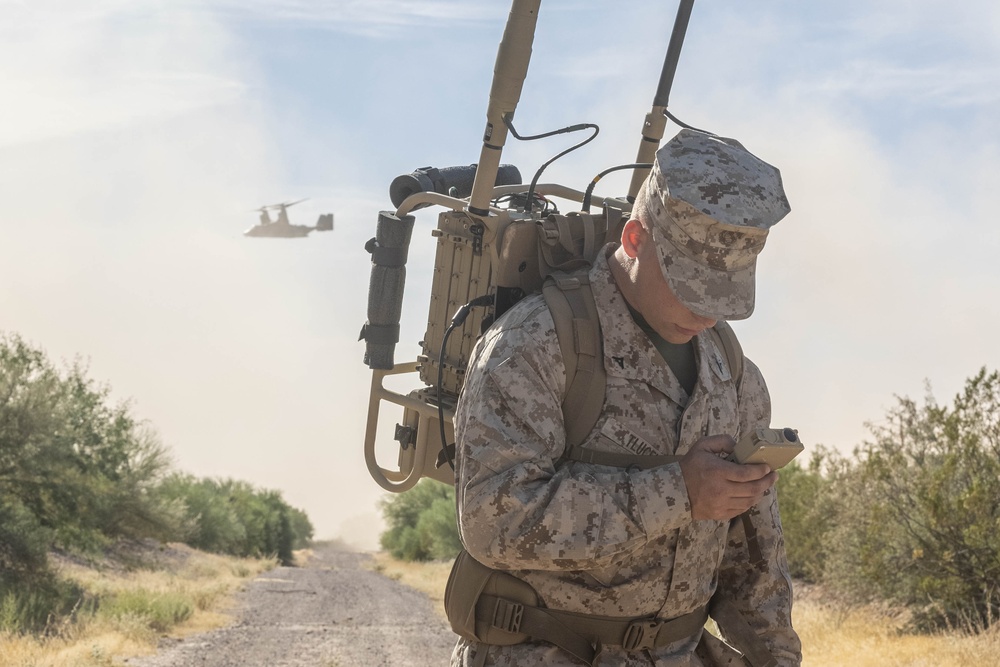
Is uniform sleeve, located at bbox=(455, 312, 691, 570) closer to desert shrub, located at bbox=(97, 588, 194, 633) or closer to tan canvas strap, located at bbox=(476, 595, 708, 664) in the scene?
tan canvas strap, located at bbox=(476, 595, 708, 664)

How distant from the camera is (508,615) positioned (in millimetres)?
2734

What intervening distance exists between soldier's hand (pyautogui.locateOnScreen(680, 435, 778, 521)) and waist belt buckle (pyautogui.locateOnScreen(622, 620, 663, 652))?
1.24 feet

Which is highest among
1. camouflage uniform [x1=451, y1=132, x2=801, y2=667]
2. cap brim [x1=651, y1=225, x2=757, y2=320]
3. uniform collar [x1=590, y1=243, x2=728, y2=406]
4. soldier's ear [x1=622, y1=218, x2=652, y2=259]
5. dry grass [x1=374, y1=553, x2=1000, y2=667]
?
soldier's ear [x1=622, y1=218, x2=652, y2=259]

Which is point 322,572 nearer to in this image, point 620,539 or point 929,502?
point 929,502

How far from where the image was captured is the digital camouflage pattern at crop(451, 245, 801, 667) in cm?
252

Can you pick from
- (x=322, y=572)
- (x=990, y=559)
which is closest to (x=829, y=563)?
(x=990, y=559)

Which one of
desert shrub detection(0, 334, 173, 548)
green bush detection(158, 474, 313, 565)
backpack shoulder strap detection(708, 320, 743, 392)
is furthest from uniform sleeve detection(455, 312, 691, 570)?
green bush detection(158, 474, 313, 565)

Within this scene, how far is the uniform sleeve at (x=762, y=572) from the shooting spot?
316cm

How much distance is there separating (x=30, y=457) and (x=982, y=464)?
14.5 meters

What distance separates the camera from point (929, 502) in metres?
11.7

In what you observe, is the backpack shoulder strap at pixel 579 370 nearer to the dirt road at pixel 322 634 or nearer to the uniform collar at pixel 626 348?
the uniform collar at pixel 626 348

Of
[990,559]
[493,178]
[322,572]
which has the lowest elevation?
[322,572]

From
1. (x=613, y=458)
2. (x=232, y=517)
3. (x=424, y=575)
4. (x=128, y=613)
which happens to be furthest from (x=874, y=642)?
(x=232, y=517)

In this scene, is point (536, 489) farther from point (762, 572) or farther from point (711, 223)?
point (762, 572)
